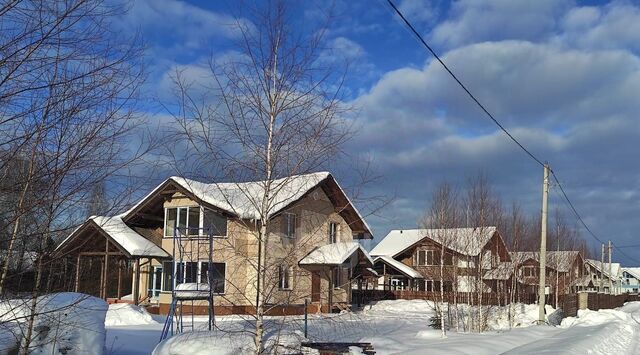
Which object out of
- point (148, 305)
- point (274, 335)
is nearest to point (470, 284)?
point (274, 335)

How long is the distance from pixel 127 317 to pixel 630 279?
443ft

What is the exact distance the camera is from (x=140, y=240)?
100ft

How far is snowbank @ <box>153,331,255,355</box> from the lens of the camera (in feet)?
31.9

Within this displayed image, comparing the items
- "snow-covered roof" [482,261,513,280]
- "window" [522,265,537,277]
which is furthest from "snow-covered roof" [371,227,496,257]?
"window" [522,265,537,277]

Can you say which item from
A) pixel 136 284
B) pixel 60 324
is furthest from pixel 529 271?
pixel 60 324

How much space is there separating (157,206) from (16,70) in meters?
27.5

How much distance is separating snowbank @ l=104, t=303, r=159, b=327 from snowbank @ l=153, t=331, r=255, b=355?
14663 millimetres

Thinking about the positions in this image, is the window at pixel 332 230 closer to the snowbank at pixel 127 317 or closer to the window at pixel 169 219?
the snowbank at pixel 127 317

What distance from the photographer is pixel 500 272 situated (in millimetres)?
26359

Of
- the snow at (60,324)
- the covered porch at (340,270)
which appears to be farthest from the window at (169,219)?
the snow at (60,324)

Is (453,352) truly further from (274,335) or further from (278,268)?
(278,268)

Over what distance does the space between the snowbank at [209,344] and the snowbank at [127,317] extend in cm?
1466

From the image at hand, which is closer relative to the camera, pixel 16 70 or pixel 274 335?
pixel 16 70

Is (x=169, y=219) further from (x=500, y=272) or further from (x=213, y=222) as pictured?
(x=213, y=222)
